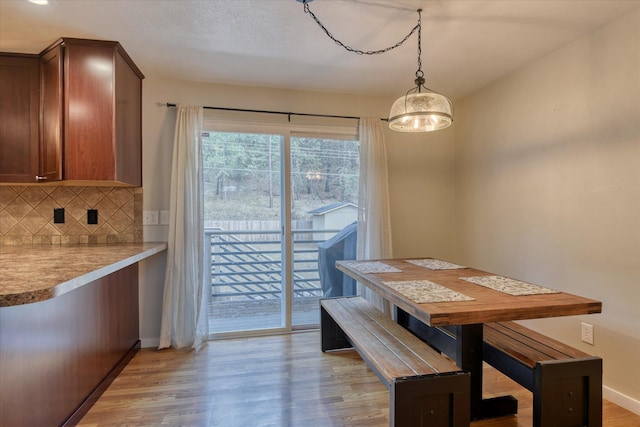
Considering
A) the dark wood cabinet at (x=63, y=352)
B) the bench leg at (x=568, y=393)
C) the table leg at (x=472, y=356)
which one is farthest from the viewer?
the table leg at (x=472, y=356)

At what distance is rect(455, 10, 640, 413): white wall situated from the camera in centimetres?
194

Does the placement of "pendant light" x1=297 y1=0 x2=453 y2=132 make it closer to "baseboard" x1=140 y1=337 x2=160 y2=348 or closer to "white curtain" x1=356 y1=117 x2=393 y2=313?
"white curtain" x1=356 y1=117 x2=393 y2=313

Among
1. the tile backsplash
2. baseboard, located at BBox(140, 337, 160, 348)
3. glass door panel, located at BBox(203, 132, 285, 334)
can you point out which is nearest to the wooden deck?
glass door panel, located at BBox(203, 132, 285, 334)

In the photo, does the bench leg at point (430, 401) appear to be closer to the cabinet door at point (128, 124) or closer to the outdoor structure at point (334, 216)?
the outdoor structure at point (334, 216)

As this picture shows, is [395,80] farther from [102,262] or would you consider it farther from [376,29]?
[102,262]

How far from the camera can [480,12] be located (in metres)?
1.96

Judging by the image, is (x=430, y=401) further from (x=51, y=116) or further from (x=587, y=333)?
Result: (x=51, y=116)

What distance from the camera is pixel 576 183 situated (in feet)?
7.39

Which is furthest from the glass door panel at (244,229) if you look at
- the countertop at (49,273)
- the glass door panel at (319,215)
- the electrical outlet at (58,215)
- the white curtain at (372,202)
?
the electrical outlet at (58,215)

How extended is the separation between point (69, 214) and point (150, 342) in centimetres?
127

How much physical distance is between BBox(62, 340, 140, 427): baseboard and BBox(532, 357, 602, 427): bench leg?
92.3 inches

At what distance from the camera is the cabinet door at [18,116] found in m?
2.38

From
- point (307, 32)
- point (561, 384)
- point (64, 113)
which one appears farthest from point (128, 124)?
point (561, 384)

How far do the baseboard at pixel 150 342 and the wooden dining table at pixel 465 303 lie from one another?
181cm
